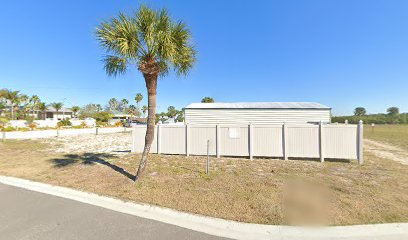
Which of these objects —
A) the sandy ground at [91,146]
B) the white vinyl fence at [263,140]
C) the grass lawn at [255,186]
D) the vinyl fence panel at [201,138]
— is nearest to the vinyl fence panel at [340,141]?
the white vinyl fence at [263,140]

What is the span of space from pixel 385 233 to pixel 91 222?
5.13 m

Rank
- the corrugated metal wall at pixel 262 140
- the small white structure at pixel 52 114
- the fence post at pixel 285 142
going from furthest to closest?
the small white structure at pixel 52 114 → the fence post at pixel 285 142 → the corrugated metal wall at pixel 262 140

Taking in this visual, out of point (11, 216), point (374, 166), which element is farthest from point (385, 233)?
point (11, 216)

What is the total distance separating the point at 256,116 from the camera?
17.1m

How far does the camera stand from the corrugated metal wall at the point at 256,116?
1639 centimetres

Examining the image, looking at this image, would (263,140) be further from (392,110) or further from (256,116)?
(392,110)

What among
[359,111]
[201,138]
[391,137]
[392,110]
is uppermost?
[392,110]

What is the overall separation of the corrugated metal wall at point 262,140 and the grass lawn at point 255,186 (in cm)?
62

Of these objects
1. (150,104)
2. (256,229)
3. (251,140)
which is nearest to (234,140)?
(251,140)

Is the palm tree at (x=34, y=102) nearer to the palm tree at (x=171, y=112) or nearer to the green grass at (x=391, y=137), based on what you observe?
the palm tree at (x=171, y=112)

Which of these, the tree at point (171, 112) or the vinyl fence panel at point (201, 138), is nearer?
the vinyl fence panel at point (201, 138)

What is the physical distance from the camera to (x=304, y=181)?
5.81 metres

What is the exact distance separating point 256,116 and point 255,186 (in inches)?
485

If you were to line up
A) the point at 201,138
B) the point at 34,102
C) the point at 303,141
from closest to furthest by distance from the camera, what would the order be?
1. the point at 303,141
2. the point at 201,138
3. the point at 34,102
